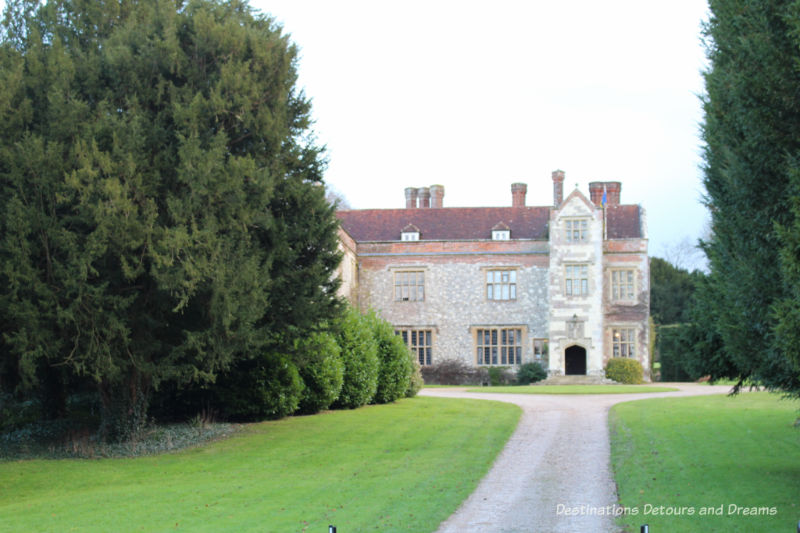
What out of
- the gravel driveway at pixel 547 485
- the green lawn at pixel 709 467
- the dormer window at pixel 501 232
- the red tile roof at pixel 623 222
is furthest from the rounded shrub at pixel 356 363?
the red tile roof at pixel 623 222

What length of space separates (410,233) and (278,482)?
2761cm

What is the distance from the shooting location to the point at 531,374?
1373 inches

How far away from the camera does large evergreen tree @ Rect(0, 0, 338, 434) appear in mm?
12430

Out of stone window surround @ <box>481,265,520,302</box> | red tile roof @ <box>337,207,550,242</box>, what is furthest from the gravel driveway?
red tile roof @ <box>337,207,550,242</box>

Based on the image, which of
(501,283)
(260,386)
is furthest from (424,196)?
(260,386)

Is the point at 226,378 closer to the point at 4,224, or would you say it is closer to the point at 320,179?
the point at 320,179

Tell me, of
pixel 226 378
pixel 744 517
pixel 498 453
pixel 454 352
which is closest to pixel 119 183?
pixel 226 378

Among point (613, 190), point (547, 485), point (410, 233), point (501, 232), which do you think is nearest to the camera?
point (547, 485)

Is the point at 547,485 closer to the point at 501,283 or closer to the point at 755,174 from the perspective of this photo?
the point at 755,174

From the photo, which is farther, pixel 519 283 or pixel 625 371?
pixel 519 283

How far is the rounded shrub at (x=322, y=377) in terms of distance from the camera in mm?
18328

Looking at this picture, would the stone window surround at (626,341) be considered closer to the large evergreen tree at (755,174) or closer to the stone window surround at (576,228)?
A: the stone window surround at (576,228)

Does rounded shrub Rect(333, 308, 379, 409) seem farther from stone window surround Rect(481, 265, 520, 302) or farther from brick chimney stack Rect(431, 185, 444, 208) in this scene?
brick chimney stack Rect(431, 185, 444, 208)

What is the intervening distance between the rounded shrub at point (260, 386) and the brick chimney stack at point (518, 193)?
24.9m
